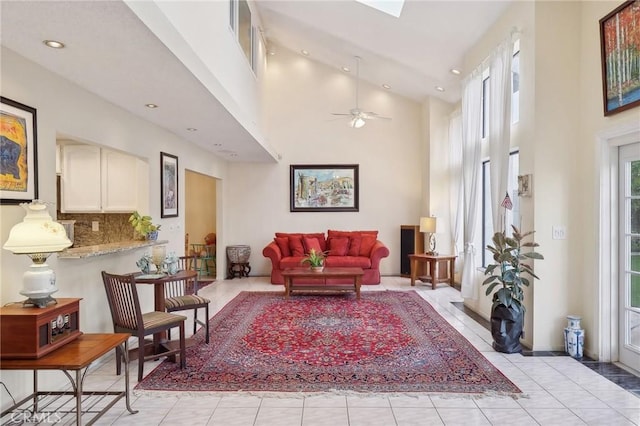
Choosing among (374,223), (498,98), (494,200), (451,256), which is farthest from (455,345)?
(374,223)

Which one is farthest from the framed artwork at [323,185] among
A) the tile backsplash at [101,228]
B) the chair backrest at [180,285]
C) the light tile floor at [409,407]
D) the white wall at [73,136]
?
the light tile floor at [409,407]

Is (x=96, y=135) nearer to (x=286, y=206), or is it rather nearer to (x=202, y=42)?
(x=202, y=42)

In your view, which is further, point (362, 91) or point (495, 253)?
point (362, 91)

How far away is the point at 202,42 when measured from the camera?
4.01 metres

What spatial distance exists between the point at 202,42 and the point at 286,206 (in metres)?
5.14

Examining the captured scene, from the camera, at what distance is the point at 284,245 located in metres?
8.29

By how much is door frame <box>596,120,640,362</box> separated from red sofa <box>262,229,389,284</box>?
4161 millimetres

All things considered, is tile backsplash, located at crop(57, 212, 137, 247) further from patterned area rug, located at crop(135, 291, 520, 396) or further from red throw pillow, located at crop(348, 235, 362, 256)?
red throw pillow, located at crop(348, 235, 362, 256)

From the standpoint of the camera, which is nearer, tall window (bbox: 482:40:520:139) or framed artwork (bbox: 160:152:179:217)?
tall window (bbox: 482:40:520:139)

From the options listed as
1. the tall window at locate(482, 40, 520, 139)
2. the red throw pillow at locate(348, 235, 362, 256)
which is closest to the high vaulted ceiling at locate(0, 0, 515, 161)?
the tall window at locate(482, 40, 520, 139)

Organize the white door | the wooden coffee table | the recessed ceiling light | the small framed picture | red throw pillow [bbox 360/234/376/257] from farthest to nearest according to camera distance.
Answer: red throw pillow [bbox 360/234/376/257]
the wooden coffee table
the small framed picture
the white door
the recessed ceiling light

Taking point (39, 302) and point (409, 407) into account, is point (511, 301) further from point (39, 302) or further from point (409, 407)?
point (39, 302)

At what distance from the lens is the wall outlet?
13.2ft

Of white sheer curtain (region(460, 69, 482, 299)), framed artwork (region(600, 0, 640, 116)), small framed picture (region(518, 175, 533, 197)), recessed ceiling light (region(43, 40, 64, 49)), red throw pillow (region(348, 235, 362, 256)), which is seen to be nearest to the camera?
recessed ceiling light (region(43, 40, 64, 49))
